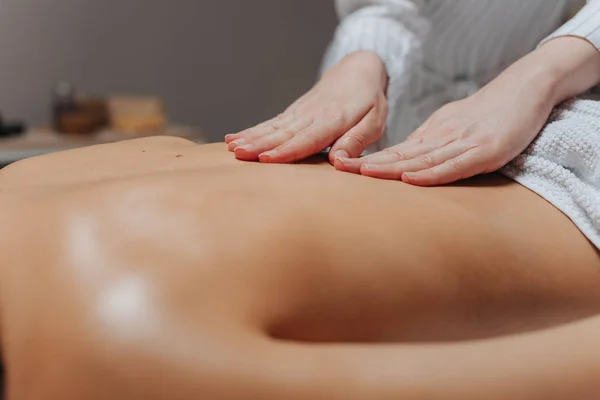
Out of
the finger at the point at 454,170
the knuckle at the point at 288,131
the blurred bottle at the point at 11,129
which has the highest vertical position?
the finger at the point at 454,170

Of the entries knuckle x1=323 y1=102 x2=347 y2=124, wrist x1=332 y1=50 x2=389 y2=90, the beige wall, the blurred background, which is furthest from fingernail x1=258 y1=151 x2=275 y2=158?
the beige wall

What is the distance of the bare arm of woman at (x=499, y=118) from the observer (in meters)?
0.58

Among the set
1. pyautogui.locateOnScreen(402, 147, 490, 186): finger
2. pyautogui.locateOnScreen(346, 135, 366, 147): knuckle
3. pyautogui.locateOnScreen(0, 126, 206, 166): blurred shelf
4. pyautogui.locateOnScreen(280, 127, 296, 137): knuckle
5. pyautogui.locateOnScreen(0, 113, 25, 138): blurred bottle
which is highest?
pyautogui.locateOnScreen(402, 147, 490, 186): finger

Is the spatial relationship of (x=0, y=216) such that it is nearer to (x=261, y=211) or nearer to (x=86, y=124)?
(x=261, y=211)

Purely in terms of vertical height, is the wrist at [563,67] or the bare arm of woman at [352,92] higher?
the wrist at [563,67]

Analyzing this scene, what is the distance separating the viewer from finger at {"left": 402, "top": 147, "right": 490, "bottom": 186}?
1.85 feet

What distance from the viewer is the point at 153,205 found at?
17.0 inches

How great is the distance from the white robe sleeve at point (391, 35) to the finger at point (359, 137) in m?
0.18

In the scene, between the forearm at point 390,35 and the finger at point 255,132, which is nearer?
the finger at point 255,132

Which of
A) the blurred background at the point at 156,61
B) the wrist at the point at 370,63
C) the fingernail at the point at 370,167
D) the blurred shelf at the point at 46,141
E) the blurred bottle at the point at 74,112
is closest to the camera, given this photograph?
the fingernail at the point at 370,167

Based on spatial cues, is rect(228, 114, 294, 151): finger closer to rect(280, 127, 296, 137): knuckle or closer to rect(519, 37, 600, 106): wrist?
rect(280, 127, 296, 137): knuckle

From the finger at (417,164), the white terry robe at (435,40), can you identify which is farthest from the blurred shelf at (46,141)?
the finger at (417,164)

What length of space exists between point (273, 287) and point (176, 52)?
2.29 meters

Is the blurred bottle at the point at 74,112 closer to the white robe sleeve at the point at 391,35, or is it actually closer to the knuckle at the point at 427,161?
the white robe sleeve at the point at 391,35
